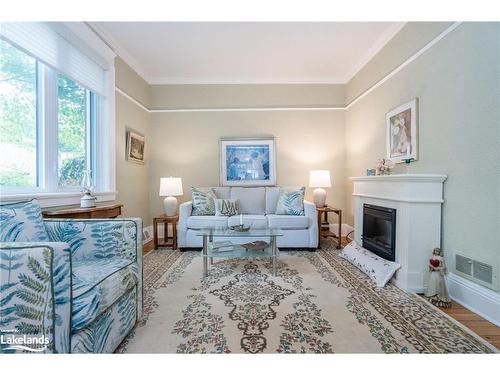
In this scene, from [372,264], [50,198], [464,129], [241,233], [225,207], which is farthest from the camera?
[225,207]

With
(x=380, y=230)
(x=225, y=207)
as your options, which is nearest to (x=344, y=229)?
(x=380, y=230)

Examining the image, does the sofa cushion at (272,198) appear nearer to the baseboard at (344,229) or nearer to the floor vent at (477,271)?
the baseboard at (344,229)

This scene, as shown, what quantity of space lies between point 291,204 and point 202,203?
1361 millimetres

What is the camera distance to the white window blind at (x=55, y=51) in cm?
183

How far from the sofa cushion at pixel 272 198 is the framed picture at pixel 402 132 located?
1.70 meters

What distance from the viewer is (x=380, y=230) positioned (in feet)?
8.67

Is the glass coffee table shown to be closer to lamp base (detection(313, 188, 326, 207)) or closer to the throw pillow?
the throw pillow

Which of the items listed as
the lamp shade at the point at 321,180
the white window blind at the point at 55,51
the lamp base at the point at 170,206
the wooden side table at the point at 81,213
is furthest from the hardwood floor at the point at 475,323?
the white window blind at the point at 55,51

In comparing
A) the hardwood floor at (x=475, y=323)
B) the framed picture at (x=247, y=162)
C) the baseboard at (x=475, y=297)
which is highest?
the framed picture at (x=247, y=162)

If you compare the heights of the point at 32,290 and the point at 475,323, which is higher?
the point at 32,290

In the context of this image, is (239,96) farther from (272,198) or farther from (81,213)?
(81,213)

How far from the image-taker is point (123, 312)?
4.66 ft
